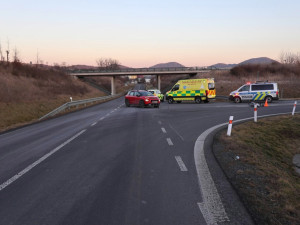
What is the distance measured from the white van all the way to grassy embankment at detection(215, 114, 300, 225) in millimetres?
14057

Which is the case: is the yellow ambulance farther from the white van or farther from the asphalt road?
the asphalt road

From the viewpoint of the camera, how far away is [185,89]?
28.5 meters

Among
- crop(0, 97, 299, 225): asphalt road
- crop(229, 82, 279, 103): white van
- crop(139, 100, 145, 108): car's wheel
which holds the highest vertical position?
crop(229, 82, 279, 103): white van

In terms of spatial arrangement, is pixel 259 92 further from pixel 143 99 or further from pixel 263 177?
pixel 263 177

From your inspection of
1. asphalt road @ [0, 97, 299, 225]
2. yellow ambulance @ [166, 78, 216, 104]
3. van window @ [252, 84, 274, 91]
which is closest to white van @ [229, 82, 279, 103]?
van window @ [252, 84, 274, 91]

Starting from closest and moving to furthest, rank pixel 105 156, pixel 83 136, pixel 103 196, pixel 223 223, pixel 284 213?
pixel 223 223, pixel 284 213, pixel 103 196, pixel 105 156, pixel 83 136

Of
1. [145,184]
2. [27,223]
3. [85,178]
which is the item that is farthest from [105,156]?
[27,223]

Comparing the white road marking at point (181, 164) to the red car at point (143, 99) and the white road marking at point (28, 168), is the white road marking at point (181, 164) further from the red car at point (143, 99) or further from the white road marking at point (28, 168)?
the red car at point (143, 99)

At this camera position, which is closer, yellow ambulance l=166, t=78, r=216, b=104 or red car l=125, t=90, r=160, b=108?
red car l=125, t=90, r=160, b=108

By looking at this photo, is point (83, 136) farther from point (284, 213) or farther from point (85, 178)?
point (284, 213)

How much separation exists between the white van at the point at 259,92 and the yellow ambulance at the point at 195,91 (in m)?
3.10

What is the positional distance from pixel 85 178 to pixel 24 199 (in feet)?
4.14

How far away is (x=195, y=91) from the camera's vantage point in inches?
1091

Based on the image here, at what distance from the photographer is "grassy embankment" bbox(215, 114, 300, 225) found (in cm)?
364
